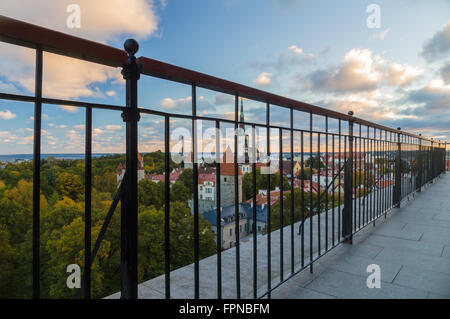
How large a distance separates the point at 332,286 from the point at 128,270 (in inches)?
59.5

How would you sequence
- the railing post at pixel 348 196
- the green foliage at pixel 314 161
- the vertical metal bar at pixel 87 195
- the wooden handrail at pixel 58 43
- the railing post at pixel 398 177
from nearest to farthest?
1. the wooden handrail at pixel 58 43
2. the vertical metal bar at pixel 87 195
3. the green foliage at pixel 314 161
4. the railing post at pixel 348 196
5. the railing post at pixel 398 177

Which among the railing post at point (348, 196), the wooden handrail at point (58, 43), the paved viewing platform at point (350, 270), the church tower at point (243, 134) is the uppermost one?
the wooden handrail at point (58, 43)

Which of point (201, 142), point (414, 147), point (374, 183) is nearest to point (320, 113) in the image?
point (201, 142)

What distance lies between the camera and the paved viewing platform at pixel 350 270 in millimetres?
1702

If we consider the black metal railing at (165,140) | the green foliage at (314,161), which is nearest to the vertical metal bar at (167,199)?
the black metal railing at (165,140)

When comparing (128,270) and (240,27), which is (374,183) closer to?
(128,270)

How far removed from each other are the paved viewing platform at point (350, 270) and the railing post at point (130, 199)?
0.85m

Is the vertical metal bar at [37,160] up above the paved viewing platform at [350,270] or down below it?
above

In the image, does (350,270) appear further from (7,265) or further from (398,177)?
(7,265)

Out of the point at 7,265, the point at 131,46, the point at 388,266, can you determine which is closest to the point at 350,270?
the point at 388,266

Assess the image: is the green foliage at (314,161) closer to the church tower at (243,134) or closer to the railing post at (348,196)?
the railing post at (348,196)

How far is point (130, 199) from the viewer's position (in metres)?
0.91
